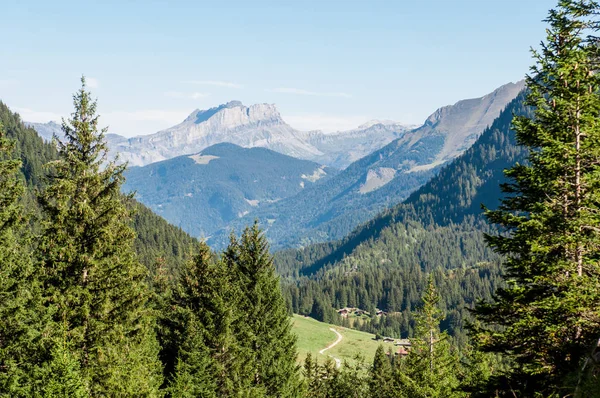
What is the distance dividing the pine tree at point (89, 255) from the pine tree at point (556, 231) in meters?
16.7

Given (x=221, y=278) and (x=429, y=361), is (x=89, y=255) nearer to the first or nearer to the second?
(x=221, y=278)

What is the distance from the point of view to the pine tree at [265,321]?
38156 mm

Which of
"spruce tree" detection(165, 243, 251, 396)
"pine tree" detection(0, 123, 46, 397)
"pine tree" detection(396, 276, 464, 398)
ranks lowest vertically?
"pine tree" detection(396, 276, 464, 398)

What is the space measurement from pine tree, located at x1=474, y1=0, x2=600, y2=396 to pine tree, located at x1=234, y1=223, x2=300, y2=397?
22.5m

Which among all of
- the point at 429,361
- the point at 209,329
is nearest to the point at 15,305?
the point at 209,329

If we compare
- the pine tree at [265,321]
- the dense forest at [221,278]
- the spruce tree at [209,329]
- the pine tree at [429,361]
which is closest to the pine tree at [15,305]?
the dense forest at [221,278]

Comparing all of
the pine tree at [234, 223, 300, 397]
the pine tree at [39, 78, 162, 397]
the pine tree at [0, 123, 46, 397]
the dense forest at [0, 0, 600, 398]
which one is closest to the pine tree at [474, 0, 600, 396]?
the dense forest at [0, 0, 600, 398]

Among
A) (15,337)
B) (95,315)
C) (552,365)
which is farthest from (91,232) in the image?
(552,365)

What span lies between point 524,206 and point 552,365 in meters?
5.59

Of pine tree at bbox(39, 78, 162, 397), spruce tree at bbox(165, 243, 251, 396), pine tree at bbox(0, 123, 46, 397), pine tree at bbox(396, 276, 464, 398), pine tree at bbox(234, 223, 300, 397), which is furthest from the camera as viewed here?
pine tree at bbox(234, 223, 300, 397)

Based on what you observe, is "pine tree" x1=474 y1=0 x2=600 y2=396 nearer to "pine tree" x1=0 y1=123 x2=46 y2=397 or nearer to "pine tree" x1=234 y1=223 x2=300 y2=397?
"pine tree" x1=0 y1=123 x2=46 y2=397

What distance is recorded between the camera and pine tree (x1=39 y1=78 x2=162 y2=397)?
22.5 metres

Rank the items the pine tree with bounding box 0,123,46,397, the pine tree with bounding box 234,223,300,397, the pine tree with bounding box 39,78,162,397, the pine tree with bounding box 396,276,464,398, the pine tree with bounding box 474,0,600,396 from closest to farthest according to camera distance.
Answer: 1. the pine tree with bounding box 474,0,600,396
2. the pine tree with bounding box 0,123,46,397
3. the pine tree with bounding box 39,78,162,397
4. the pine tree with bounding box 396,276,464,398
5. the pine tree with bounding box 234,223,300,397

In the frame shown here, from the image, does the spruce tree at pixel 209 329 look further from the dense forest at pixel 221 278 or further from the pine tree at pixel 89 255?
the pine tree at pixel 89 255
